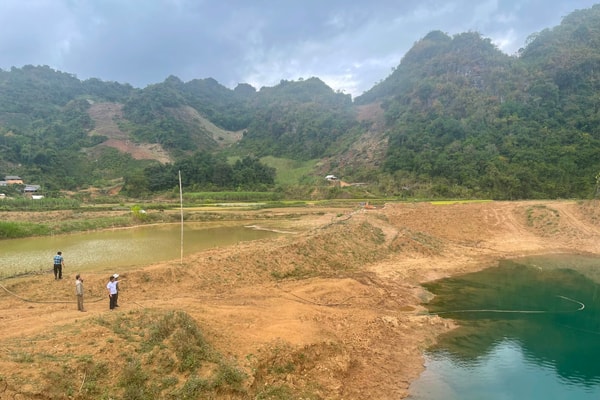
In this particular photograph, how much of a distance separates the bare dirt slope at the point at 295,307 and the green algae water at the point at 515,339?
3.29ft

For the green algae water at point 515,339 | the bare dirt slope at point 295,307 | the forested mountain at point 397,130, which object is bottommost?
the green algae water at point 515,339

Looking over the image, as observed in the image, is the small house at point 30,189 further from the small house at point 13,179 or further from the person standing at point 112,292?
the person standing at point 112,292

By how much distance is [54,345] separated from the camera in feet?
30.7

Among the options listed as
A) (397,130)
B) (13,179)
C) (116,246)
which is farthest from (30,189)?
(397,130)

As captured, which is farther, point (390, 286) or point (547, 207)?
point (547, 207)

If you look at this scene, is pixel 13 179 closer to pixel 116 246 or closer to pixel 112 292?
pixel 116 246

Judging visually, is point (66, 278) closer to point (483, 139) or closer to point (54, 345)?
point (54, 345)

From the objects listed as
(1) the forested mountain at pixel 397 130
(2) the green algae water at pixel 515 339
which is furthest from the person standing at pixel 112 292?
(1) the forested mountain at pixel 397 130

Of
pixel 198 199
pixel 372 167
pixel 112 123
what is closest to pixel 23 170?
pixel 198 199

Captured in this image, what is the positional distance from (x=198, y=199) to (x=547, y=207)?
48.9m

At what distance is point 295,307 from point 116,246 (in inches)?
734

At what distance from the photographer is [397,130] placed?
90.2 meters

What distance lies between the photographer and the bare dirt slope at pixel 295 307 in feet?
32.7

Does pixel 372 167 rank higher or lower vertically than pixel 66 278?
higher
